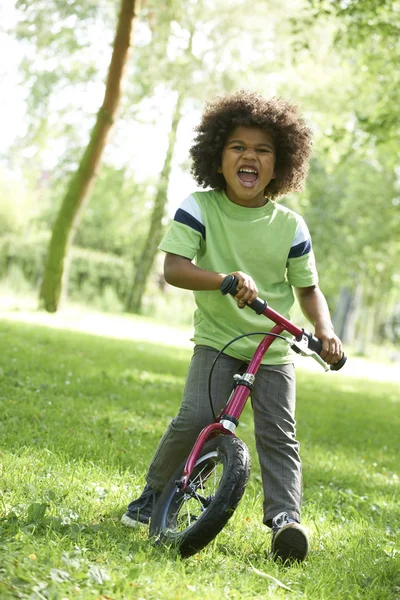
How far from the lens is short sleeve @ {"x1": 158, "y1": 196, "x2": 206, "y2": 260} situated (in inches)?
145

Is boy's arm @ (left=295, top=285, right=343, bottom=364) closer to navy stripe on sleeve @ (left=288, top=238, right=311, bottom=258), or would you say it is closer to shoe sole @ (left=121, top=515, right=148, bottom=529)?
navy stripe on sleeve @ (left=288, top=238, right=311, bottom=258)

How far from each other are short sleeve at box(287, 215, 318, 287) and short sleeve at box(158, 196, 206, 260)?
1.47 feet

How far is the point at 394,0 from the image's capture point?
11.5 m

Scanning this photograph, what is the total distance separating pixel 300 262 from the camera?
3910mm

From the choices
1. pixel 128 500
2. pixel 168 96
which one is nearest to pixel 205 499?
pixel 128 500

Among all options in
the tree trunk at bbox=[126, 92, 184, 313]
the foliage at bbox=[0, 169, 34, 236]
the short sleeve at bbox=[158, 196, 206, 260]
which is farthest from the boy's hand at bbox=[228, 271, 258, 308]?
the foliage at bbox=[0, 169, 34, 236]

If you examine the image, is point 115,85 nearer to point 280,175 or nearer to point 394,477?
point 394,477

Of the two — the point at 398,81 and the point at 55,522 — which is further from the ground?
the point at 398,81

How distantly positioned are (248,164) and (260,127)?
23cm

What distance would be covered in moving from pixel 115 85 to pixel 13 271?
31.2 ft

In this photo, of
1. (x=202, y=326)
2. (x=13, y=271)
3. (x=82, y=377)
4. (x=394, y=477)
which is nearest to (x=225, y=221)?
(x=202, y=326)

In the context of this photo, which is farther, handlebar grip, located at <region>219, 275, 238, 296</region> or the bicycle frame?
the bicycle frame

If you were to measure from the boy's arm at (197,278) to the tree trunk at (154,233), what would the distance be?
16.1 m

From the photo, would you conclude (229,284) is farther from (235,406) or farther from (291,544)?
(291,544)
